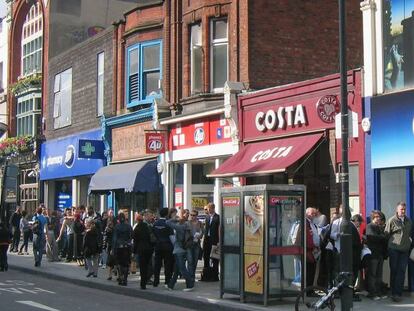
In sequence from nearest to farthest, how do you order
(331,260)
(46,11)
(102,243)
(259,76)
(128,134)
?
(331,260)
(102,243)
(259,76)
(128,134)
(46,11)

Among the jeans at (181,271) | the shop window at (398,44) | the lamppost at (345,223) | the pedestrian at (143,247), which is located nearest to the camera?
the lamppost at (345,223)

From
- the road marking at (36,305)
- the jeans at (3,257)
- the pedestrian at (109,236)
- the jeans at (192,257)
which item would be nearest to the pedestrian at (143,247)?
the jeans at (192,257)

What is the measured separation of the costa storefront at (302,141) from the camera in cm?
1546

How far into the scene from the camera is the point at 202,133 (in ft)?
69.0

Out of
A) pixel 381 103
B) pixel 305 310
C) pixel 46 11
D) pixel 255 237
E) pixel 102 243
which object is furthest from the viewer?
pixel 46 11

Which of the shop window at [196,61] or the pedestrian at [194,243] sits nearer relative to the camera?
the pedestrian at [194,243]

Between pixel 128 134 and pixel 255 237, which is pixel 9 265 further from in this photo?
pixel 255 237

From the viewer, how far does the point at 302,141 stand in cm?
1675

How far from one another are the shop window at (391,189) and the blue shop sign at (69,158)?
47.3ft

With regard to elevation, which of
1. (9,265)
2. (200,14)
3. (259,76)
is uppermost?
(200,14)

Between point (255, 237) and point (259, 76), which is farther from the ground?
point (259, 76)

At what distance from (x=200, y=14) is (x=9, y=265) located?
997 cm

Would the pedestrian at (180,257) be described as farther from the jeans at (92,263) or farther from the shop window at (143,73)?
the shop window at (143,73)

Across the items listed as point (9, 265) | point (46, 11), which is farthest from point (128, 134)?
point (46, 11)
